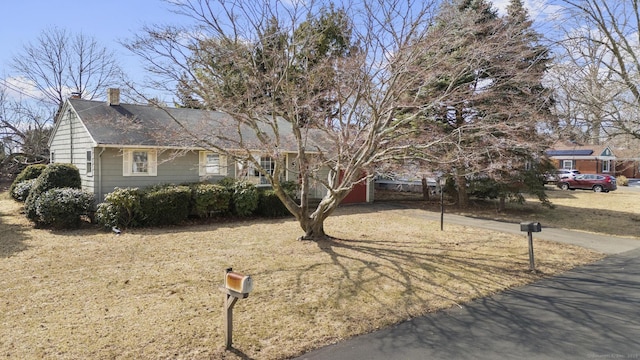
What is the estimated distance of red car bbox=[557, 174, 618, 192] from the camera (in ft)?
86.1

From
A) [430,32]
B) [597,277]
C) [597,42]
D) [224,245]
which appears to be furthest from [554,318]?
[597,42]

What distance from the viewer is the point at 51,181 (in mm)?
11492

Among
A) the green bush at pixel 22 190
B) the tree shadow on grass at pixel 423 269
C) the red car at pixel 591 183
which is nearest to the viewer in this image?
the tree shadow on grass at pixel 423 269

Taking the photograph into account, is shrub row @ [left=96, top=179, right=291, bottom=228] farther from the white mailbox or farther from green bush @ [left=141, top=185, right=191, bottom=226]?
the white mailbox

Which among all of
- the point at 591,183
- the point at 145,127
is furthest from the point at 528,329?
the point at 591,183

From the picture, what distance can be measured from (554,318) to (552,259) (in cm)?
379

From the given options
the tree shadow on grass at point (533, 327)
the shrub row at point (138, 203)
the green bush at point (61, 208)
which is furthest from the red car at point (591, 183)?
the green bush at point (61, 208)

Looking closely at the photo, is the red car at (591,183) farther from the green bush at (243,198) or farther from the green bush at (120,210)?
the green bush at (120,210)

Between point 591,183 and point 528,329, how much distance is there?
92.5 feet

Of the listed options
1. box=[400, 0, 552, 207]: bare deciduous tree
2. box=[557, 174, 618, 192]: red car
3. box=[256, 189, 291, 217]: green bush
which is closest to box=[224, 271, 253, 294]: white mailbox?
box=[400, 0, 552, 207]: bare deciduous tree

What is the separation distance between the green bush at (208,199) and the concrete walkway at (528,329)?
8.64 meters

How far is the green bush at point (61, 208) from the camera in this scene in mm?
10000

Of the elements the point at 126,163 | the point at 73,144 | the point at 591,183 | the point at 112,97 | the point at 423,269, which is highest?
the point at 112,97

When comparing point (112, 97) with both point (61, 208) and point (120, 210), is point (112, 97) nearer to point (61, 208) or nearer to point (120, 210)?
point (61, 208)
